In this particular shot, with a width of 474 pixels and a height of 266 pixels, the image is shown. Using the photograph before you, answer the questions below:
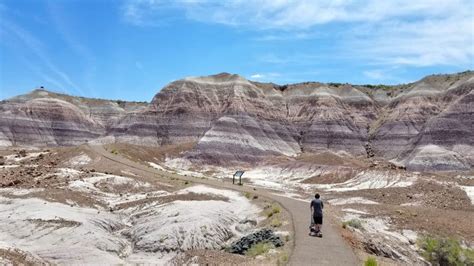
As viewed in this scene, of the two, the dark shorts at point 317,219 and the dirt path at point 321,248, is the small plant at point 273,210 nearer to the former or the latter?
the dirt path at point 321,248

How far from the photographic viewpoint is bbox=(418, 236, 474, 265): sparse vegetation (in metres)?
29.2

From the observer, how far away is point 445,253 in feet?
97.6

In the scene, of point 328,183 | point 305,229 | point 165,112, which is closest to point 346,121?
point 165,112

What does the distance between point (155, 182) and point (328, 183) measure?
26457 mm

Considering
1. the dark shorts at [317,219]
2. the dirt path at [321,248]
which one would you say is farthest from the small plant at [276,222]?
the dark shorts at [317,219]

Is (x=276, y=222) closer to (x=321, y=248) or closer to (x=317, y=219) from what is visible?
(x=317, y=219)

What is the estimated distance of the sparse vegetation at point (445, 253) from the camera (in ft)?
95.8

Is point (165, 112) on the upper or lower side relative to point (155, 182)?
upper

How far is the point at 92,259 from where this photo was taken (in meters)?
27.2

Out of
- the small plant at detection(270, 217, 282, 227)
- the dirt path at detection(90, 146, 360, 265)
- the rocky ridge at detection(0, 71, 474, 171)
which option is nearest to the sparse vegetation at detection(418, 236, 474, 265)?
the dirt path at detection(90, 146, 360, 265)

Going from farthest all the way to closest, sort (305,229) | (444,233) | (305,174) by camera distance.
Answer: (305,174)
(444,233)
(305,229)

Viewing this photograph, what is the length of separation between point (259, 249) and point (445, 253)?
12723 mm

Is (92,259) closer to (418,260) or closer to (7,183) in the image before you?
(418,260)

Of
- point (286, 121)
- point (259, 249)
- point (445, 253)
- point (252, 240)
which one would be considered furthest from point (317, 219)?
point (286, 121)
